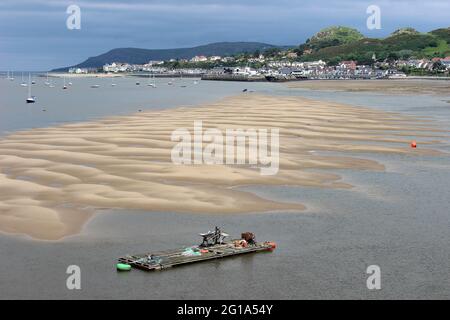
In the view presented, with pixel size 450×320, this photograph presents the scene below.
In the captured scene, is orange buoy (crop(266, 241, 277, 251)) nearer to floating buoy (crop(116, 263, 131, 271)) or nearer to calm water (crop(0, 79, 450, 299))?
calm water (crop(0, 79, 450, 299))

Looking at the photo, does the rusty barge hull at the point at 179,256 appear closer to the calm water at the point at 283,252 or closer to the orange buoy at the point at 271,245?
the orange buoy at the point at 271,245

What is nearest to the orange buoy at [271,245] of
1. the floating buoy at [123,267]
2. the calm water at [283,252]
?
the calm water at [283,252]

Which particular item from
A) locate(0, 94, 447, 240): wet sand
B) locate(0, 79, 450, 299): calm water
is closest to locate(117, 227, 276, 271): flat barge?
locate(0, 79, 450, 299): calm water

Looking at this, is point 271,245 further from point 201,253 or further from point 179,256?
point 179,256

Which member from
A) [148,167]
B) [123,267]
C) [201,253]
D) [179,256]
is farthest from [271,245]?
[148,167]

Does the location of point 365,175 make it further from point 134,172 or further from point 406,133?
point 406,133
